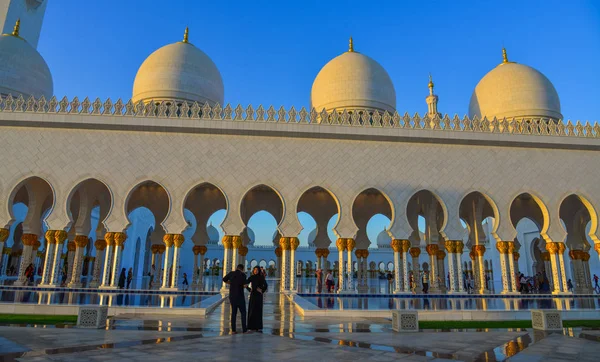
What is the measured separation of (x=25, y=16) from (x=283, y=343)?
63.8 feet

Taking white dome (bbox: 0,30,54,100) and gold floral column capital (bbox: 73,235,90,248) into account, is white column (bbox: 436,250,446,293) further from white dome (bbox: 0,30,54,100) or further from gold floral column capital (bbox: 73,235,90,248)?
white dome (bbox: 0,30,54,100)

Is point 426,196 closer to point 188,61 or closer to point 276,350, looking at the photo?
point 188,61

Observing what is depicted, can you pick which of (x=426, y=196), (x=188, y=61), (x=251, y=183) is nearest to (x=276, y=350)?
(x=251, y=183)

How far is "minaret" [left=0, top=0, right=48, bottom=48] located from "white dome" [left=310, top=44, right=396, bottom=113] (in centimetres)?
1173

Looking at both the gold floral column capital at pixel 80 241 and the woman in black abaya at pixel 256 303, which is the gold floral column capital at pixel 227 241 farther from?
the woman in black abaya at pixel 256 303

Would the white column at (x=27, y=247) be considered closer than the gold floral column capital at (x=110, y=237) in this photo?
No

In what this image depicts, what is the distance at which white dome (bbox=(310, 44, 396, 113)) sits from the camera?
12539mm

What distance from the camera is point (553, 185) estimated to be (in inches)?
406

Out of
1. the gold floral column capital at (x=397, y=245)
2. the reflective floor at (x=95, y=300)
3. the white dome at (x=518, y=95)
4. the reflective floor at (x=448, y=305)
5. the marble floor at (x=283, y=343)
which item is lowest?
the marble floor at (x=283, y=343)

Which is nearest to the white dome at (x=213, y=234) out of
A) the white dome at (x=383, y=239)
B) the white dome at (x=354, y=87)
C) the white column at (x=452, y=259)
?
the white dome at (x=383, y=239)

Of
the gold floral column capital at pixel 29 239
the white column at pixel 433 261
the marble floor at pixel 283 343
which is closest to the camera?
the marble floor at pixel 283 343

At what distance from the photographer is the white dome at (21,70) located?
11633 millimetres

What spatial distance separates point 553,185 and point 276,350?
9.75m

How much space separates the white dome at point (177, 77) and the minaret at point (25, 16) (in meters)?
6.81
